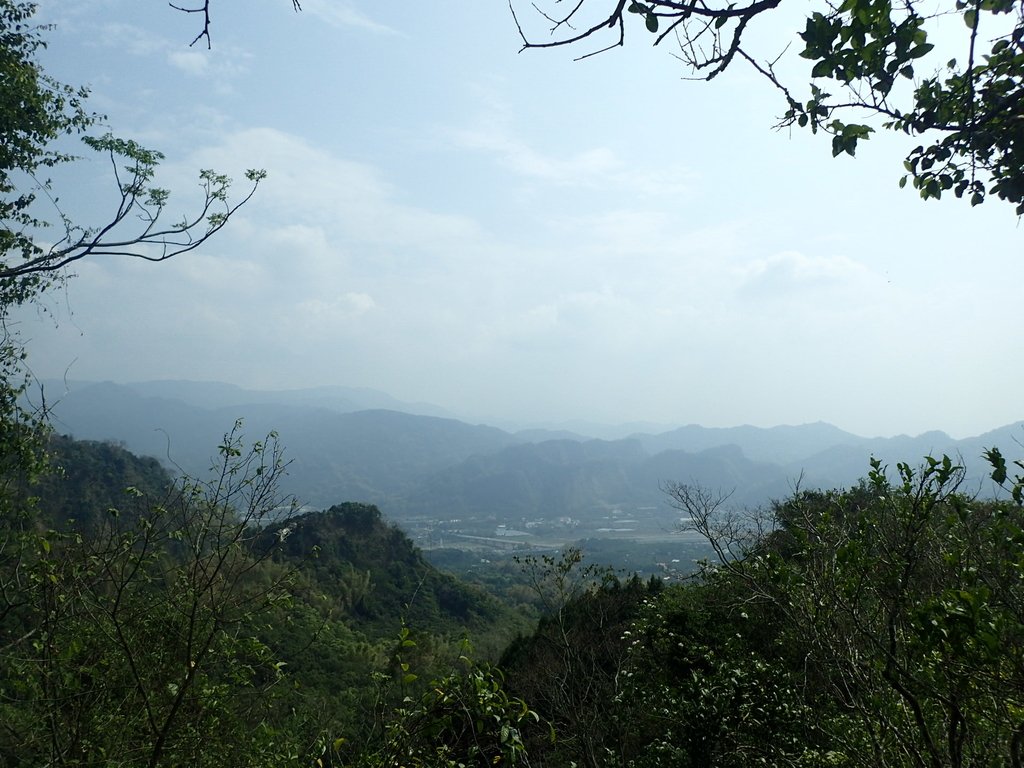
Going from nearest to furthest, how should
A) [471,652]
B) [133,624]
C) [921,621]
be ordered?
1. [921,621]
2. [471,652]
3. [133,624]

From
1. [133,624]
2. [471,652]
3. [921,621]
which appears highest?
[921,621]

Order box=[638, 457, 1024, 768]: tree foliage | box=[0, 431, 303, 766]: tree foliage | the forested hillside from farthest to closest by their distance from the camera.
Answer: box=[0, 431, 303, 766]: tree foliage, the forested hillside, box=[638, 457, 1024, 768]: tree foliage

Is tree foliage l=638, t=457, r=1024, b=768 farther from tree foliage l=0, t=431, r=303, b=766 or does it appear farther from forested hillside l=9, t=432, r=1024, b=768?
tree foliage l=0, t=431, r=303, b=766

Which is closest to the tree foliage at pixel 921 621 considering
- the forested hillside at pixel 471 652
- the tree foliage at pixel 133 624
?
the forested hillside at pixel 471 652

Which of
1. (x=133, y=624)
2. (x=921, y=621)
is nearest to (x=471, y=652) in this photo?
(x=921, y=621)

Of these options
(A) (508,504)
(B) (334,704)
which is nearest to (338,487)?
(A) (508,504)

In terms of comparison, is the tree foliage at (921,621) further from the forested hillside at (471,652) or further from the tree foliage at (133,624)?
the tree foliage at (133,624)

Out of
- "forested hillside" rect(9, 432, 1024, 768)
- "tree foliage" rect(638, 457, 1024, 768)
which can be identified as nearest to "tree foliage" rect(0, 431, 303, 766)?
"forested hillside" rect(9, 432, 1024, 768)

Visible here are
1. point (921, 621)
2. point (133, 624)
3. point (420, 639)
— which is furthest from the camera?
point (133, 624)

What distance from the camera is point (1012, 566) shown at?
2244 millimetres

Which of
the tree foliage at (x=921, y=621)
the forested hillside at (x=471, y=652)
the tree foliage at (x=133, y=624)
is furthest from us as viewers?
the tree foliage at (x=133, y=624)

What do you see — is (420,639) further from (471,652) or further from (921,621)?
(921,621)

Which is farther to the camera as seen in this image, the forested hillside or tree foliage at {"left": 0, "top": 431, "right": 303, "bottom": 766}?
tree foliage at {"left": 0, "top": 431, "right": 303, "bottom": 766}

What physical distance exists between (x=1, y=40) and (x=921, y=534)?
10017 millimetres
